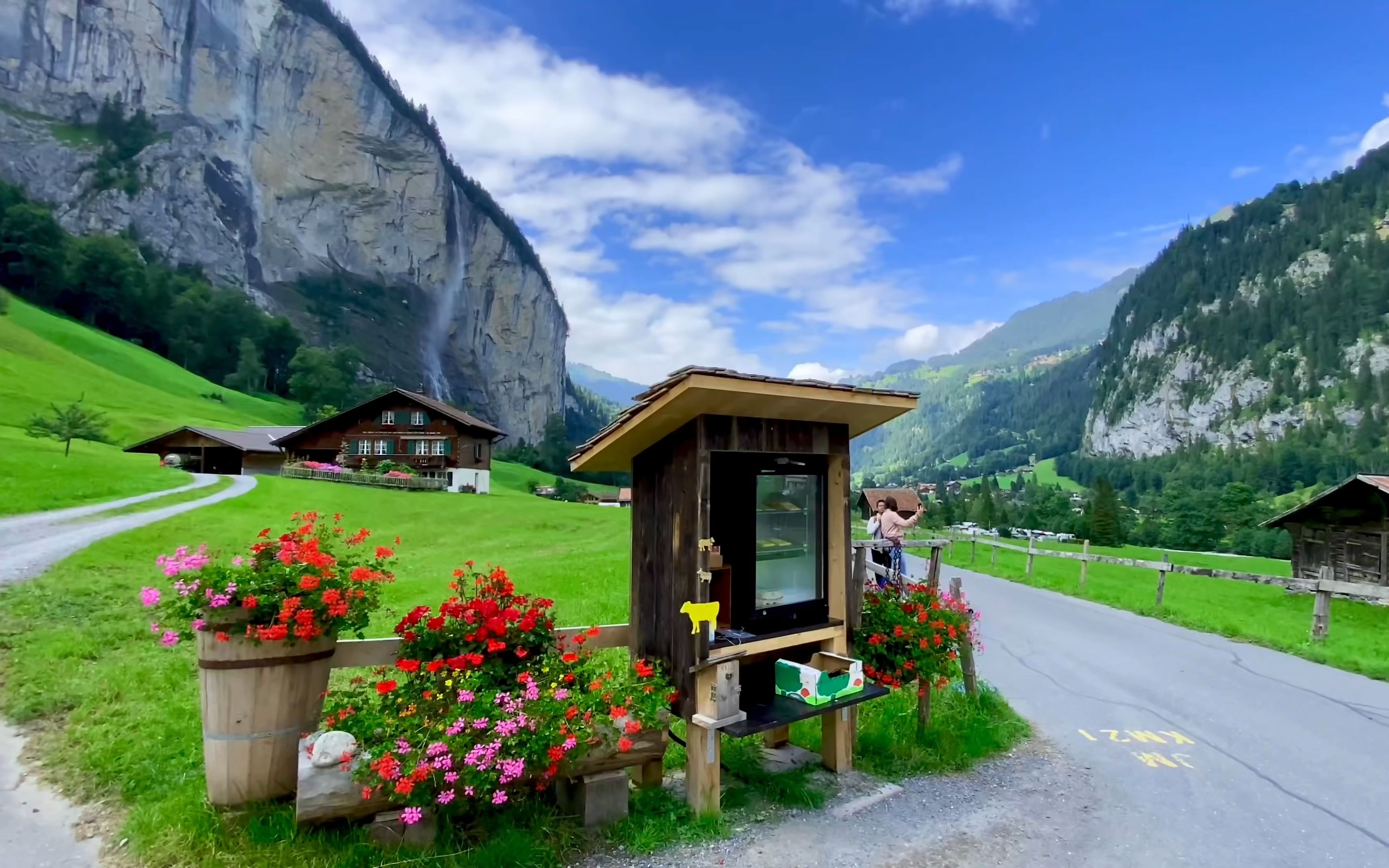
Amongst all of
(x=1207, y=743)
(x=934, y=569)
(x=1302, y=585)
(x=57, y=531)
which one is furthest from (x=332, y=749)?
(x=57, y=531)

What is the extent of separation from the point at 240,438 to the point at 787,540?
50333mm

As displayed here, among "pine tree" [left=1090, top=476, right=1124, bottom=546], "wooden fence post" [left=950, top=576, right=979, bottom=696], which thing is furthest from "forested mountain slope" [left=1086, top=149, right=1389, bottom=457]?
"wooden fence post" [left=950, top=576, right=979, bottom=696]

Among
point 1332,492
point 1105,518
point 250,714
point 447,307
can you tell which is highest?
point 447,307

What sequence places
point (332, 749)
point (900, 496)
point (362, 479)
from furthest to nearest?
1. point (900, 496)
2. point (362, 479)
3. point (332, 749)

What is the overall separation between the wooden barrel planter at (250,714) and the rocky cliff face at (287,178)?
347ft

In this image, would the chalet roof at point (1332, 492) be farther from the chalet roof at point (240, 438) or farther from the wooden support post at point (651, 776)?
the chalet roof at point (240, 438)

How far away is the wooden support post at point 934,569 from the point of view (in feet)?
25.3

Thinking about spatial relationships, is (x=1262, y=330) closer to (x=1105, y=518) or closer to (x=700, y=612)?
(x=1105, y=518)

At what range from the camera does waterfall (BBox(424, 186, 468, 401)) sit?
11462 cm

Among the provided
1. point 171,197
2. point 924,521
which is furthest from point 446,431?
point 171,197

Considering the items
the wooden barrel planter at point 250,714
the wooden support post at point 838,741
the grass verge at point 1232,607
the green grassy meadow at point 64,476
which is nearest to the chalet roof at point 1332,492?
the grass verge at point 1232,607

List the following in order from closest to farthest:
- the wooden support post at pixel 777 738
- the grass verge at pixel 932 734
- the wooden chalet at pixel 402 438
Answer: the grass verge at pixel 932 734
the wooden support post at pixel 777 738
the wooden chalet at pixel 402 438

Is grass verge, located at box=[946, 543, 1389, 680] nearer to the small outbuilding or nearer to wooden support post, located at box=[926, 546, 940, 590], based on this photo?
wooden support post, located at box=[926, 546, 940, 590]

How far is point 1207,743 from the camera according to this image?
21.1ft
